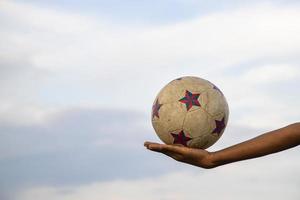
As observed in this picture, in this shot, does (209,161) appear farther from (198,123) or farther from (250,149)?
(198,123)

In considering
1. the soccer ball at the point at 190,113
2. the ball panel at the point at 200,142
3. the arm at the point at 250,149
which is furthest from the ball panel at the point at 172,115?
the arm at the point at 250,149

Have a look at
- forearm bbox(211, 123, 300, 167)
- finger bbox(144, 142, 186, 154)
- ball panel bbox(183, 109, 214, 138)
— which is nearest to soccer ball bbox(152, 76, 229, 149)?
ball panel bbox(183, 109, 214, 138)

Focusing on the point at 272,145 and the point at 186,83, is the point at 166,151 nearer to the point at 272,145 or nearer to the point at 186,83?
the point at 272,145

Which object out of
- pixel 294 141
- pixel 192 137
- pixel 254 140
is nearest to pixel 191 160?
pixel 254 140

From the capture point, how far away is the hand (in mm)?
4895

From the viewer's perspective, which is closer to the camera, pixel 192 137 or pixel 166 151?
pixel 166 151

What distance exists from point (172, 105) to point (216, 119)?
0.94 metres

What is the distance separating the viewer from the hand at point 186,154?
4895 mm

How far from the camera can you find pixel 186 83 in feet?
37.1

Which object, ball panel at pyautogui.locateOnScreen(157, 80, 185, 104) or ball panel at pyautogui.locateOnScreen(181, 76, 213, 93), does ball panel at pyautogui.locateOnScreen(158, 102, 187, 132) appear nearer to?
ball panel at pyautogui.locateOnScreen(157, 80, 185, 104)

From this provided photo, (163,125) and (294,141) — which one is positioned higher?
(163,125)

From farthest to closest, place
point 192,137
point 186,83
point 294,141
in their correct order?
point 186,83 < point 192,137 < point 294,141

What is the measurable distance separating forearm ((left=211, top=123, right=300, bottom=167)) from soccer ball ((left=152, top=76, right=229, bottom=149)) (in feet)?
18.4

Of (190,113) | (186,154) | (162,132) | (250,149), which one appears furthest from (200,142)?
(250,149)
